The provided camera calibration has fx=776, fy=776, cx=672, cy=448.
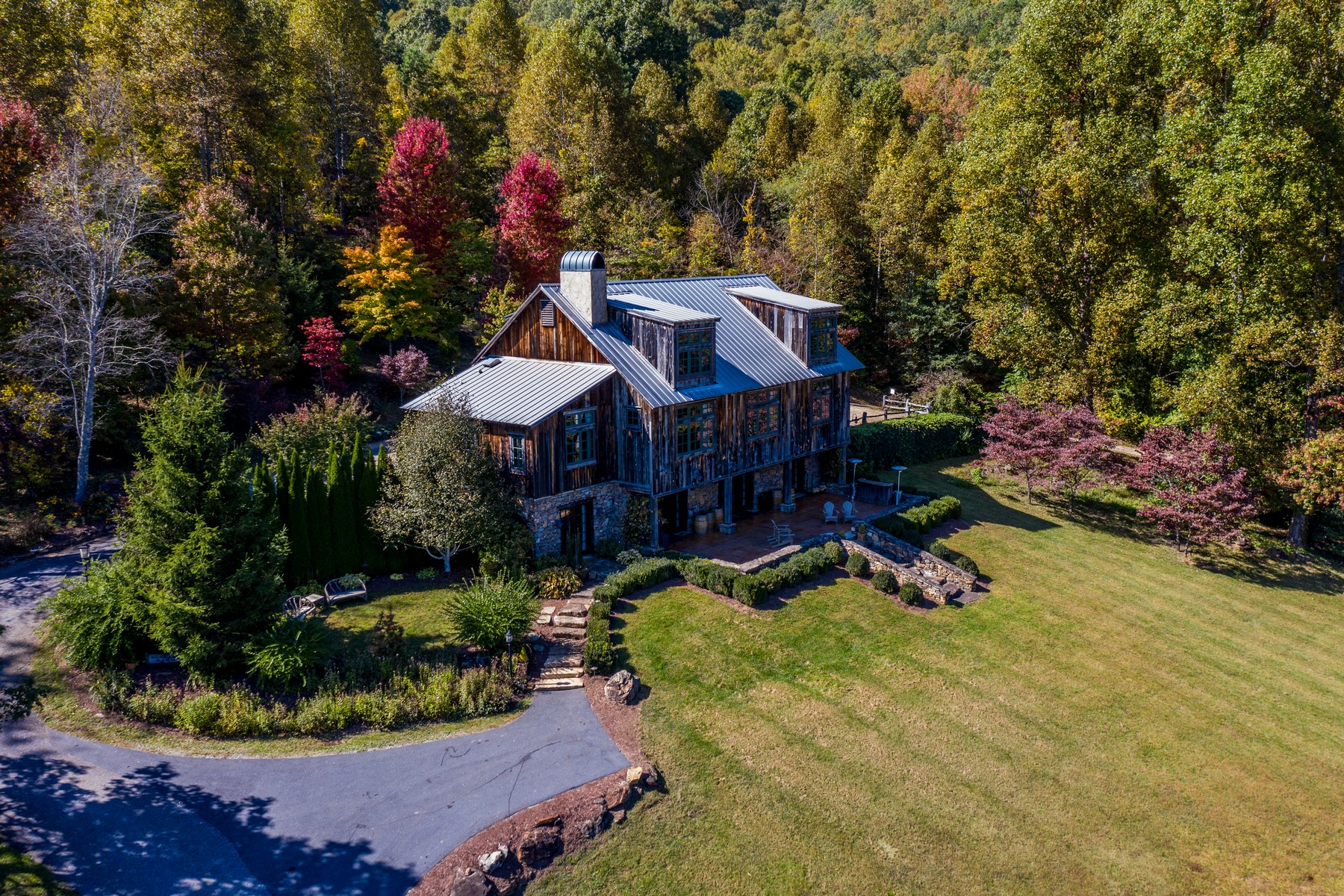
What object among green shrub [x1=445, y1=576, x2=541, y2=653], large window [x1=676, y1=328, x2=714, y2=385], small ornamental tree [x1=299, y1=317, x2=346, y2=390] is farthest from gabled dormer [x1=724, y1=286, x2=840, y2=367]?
small ornamental tree [x1=299, y1=317, x2=346, y2=390]

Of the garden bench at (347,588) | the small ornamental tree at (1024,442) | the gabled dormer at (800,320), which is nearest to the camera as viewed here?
the garden bench at (347,588)

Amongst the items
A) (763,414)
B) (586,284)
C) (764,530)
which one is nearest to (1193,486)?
(764,530)

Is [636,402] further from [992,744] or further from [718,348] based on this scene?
[992,744]

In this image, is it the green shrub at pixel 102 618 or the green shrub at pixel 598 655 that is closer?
the green shrub at pixel 102 618

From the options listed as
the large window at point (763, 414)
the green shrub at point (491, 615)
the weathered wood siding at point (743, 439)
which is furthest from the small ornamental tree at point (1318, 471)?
the green shrub at point (491, 615)

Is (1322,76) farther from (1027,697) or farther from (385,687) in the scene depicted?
(385,687)

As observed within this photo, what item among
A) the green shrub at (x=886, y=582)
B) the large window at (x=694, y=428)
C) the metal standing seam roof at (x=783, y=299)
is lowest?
the green shrub at (x=886, y=582)

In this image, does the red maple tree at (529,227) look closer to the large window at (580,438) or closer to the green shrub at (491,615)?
the large window at (580,438)
